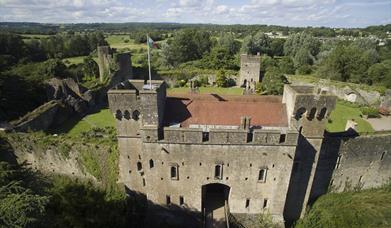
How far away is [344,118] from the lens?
42.7 metres

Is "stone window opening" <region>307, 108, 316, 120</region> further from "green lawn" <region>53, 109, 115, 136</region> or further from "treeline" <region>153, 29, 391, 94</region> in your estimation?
"treeline" <region>153, 29, 391, 94</region>

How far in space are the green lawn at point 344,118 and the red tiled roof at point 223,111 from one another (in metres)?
23.1

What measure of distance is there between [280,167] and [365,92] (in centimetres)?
4608

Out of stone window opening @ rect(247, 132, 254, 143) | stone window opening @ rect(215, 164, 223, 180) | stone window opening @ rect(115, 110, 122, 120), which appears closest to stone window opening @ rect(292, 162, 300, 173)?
stone window opening @ rect(247, 132, 254, 143)

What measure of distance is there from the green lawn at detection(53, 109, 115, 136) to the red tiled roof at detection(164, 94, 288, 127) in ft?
69.8

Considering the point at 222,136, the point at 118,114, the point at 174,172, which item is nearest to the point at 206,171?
the point at 174,172

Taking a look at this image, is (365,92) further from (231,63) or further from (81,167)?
(81,167)

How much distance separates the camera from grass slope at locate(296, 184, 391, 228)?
22.0 m

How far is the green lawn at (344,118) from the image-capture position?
3823 centimetres

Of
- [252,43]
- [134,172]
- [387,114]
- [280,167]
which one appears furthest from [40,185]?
[252,43]

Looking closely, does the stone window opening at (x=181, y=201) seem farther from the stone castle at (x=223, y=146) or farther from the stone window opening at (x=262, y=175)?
the stone window opening at (x=262, y=175)

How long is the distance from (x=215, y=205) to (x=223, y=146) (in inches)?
268

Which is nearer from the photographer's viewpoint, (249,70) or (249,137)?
(249,137)

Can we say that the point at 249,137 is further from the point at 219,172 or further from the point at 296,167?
the point at 296,167
